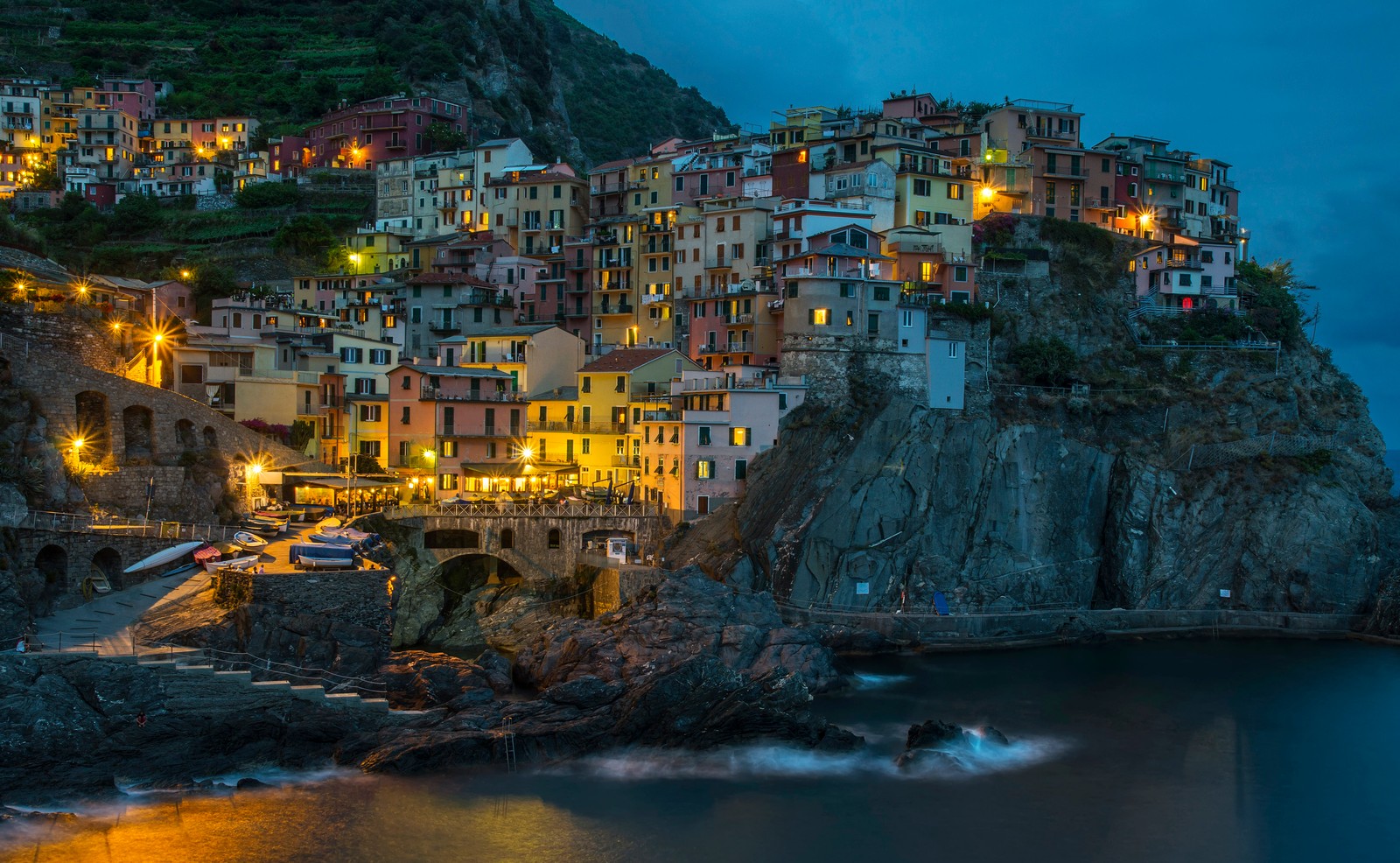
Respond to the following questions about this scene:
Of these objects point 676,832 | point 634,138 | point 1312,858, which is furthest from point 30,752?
point 634,138

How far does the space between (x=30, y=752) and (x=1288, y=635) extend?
156 ft

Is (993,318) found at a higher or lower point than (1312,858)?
higher

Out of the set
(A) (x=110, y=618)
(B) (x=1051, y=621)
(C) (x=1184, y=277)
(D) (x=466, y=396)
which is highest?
(C) (x=1184, y=277)

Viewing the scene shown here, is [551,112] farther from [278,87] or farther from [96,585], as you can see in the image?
[96,585]

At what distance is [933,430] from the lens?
5512 centimetres

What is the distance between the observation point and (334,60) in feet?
377

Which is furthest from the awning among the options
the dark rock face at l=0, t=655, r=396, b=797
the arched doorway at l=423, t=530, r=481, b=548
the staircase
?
the dark rock face at l=0, t=655, r=396, b=797

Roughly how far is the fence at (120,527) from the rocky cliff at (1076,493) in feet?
56.4

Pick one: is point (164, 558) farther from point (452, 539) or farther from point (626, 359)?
point (626, 359)

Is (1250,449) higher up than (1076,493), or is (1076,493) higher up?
(1250,449)

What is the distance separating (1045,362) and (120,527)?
3865cm

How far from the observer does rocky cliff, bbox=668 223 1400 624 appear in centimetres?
5219

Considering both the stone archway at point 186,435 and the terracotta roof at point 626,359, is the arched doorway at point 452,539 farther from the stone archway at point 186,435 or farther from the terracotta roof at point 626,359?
the terracotta roof at point 626,359

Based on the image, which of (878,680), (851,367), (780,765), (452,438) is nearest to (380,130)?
(452,438)
